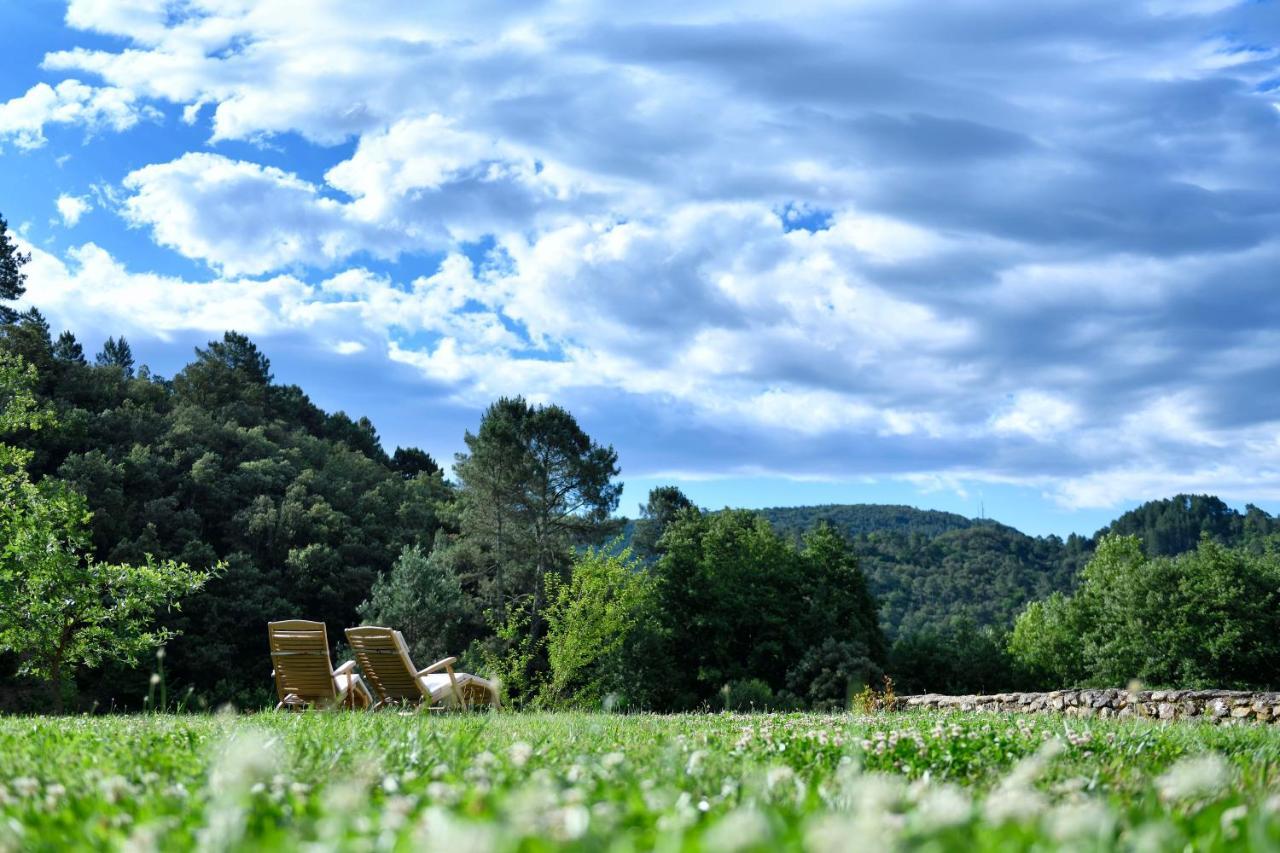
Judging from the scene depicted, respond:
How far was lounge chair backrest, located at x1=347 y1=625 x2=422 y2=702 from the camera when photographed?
10.8 metres

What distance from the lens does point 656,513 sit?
49.2 meters

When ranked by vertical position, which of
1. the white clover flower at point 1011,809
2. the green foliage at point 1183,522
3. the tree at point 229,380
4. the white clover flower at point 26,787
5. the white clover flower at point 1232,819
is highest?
the tree at point 229,380

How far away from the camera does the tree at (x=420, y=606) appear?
29812mm

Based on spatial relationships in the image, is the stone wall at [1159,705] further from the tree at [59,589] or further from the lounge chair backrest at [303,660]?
the tree at [59,589]

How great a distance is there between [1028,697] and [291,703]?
8.75 m

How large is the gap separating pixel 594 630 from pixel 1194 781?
1093 inches

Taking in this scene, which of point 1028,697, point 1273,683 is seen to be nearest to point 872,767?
point 1028,697

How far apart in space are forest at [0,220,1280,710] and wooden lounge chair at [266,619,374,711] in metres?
14.5

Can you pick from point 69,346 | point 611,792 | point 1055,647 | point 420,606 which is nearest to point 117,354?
point 69,346

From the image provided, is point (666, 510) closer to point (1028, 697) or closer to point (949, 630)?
point (949, 630)

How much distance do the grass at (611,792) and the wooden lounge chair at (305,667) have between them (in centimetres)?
594

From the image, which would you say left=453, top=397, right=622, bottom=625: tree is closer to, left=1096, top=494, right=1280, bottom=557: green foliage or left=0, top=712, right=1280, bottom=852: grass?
left=0, top=712, right=1280, bottom=852: grass

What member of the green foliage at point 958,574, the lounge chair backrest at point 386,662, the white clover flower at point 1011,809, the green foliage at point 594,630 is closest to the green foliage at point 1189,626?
the green foliage at point 958,574

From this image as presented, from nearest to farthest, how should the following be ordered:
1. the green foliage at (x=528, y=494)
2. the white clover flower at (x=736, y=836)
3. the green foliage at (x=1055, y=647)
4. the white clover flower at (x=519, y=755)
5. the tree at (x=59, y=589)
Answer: the white clover flower at (x=736, y=836)
the white clover flower at (x=519, y=755)
the tree at (x=59, y=589)
the green foliage at (x=528, y=494)
the green foliage at (x=1055, y=647)
